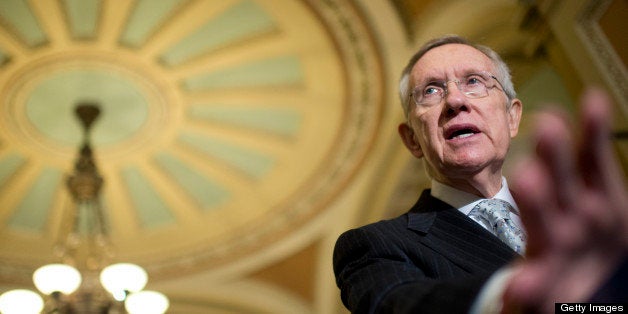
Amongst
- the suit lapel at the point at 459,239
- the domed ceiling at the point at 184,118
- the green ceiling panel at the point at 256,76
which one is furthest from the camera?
the green ceiling panel at the point at 256,76

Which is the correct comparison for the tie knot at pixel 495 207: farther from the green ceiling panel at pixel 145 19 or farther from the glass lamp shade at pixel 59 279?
the green ceiling panel at pixel 145 19

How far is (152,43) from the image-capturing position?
19.4 feet

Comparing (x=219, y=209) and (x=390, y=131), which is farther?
(x=219, y=209)

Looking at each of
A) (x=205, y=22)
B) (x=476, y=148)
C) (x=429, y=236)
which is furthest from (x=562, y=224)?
(x=205, y=22)

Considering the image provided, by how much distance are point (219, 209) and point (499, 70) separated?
619 cm

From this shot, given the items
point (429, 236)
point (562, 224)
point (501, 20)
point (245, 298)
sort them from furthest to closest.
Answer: point (245, 298)
point (501, 20)
point (429, 236)
point (562, 224)

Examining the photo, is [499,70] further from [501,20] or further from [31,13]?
[31,13]

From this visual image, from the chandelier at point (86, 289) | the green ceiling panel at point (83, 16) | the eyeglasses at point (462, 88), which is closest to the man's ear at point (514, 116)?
the eyeglasses at point (462, 88)

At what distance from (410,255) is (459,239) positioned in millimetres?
106

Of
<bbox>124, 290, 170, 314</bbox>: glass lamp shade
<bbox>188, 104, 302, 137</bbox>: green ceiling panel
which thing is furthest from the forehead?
<bbox>188, 104, 302, 137</bbox>: green ceiling panel

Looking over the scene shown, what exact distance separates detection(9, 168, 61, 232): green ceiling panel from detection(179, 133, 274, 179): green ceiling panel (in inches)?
60.2

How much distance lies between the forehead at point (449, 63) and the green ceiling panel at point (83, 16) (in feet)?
14.1

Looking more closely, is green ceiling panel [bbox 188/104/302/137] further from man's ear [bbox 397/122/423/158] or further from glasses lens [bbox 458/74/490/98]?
glasses lens [bbox 458/74/490/98]

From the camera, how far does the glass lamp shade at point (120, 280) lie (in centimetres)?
519
